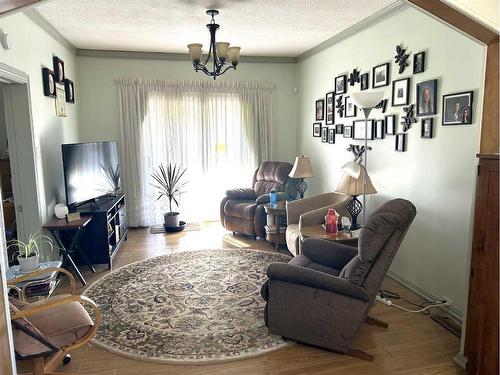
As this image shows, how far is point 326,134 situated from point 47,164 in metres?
3.46

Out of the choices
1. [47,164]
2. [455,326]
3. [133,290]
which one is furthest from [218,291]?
[47,164]

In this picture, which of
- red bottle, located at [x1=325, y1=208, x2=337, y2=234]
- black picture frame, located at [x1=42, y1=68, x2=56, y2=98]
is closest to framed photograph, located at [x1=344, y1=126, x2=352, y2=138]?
red bottle, located at [x1=325, y1=208, x2=337, y2=234]

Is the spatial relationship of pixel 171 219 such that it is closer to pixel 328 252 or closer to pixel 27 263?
pixel 27 263

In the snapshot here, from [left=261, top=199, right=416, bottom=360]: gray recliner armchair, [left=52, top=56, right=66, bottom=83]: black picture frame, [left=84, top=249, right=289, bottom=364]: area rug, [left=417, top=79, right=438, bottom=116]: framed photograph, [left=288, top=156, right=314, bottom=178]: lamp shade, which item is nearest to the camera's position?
[left=261, top=199, right=416, bottom=360]: gray recliner armchair

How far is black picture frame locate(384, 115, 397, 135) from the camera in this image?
12.3 ft

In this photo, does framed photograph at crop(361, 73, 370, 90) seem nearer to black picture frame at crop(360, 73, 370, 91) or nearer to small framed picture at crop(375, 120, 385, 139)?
black picture frame at crop(360, 73, 370, 91)

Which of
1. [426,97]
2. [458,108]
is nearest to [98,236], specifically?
[426,97]

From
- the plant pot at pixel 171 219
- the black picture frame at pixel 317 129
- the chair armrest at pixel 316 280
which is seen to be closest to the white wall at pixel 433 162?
the chair armrest at pixel 316 280

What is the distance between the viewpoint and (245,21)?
13.4 feet

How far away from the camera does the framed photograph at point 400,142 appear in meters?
3.64

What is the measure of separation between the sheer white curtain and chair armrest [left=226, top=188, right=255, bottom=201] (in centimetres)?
63

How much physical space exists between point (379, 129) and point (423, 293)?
1685 millimetres

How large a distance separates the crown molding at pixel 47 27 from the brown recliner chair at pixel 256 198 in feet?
9.55

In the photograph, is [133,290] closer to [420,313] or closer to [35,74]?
[35,74]
